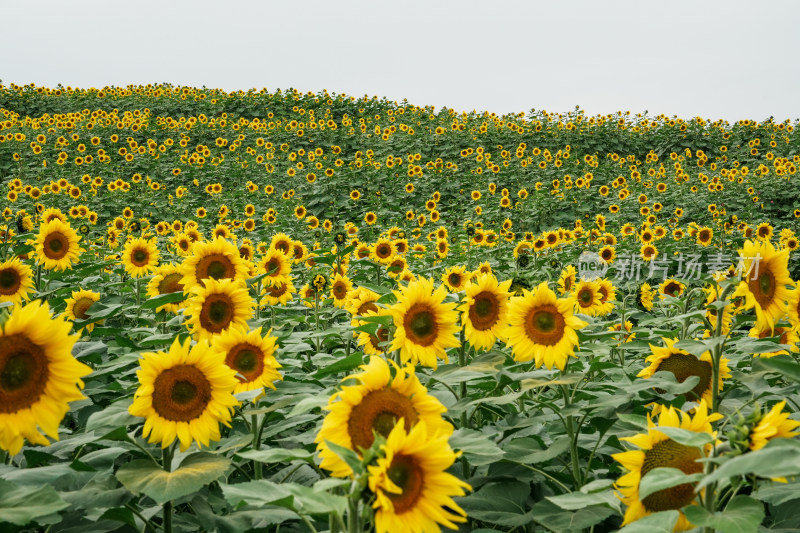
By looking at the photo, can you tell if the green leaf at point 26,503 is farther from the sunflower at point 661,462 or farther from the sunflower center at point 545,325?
the sunflower center at point 545,325

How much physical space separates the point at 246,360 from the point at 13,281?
5.51 feet

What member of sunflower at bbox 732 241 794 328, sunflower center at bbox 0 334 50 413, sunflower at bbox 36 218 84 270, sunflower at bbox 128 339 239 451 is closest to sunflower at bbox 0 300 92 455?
sunflower center at bbox 0 334 50 413

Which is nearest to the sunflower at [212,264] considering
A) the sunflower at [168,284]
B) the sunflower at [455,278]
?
the sunflower at [168,284]

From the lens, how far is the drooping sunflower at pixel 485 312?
270 cm

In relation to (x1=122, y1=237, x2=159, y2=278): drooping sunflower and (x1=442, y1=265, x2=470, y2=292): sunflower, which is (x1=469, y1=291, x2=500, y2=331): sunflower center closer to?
(x1=442, y1=265, x2=470, y2=292): sunflower

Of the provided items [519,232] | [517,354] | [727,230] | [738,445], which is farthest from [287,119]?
[738,445]

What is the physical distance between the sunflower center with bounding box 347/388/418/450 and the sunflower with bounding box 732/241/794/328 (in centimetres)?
165

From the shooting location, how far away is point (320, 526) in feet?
7.02

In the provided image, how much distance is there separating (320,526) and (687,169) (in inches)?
661

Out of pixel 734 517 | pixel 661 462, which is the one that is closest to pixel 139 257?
pixel 661 462

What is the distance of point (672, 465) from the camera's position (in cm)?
157

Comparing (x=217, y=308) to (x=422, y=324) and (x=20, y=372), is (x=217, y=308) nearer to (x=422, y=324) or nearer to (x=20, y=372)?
(x=422, y=324)

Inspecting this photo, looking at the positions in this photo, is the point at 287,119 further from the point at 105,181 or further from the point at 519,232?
the point at 519,232

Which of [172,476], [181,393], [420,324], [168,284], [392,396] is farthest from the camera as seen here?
[168,284]
